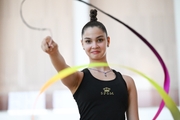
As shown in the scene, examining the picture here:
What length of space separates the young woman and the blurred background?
429 millimetres

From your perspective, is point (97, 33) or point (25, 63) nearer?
point (97, 33)

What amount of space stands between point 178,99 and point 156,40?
0.28 metres

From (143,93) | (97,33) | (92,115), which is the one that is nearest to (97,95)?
(92,115)

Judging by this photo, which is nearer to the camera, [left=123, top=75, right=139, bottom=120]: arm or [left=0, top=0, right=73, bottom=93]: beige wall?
[left=123, top=75, right=139, bottom=120]: arm

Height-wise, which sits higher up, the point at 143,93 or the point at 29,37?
the point at 29,37

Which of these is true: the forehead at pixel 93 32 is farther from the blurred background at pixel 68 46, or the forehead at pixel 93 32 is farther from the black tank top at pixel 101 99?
the blurred background at pixel 68 46

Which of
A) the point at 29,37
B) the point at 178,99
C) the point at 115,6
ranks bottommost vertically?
the point at 178,99

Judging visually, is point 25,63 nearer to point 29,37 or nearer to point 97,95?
point 29,37

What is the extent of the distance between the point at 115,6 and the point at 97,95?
64cm

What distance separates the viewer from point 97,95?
22.1 inches

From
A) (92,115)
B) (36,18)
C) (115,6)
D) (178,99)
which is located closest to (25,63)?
(36,18)

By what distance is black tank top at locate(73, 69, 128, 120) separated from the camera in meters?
0.56

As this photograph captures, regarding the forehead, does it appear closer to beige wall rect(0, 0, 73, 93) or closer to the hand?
the hand

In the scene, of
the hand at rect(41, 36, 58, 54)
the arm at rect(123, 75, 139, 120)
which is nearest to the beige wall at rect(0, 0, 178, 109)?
the arm at rect(123, 75, 139, 120)
